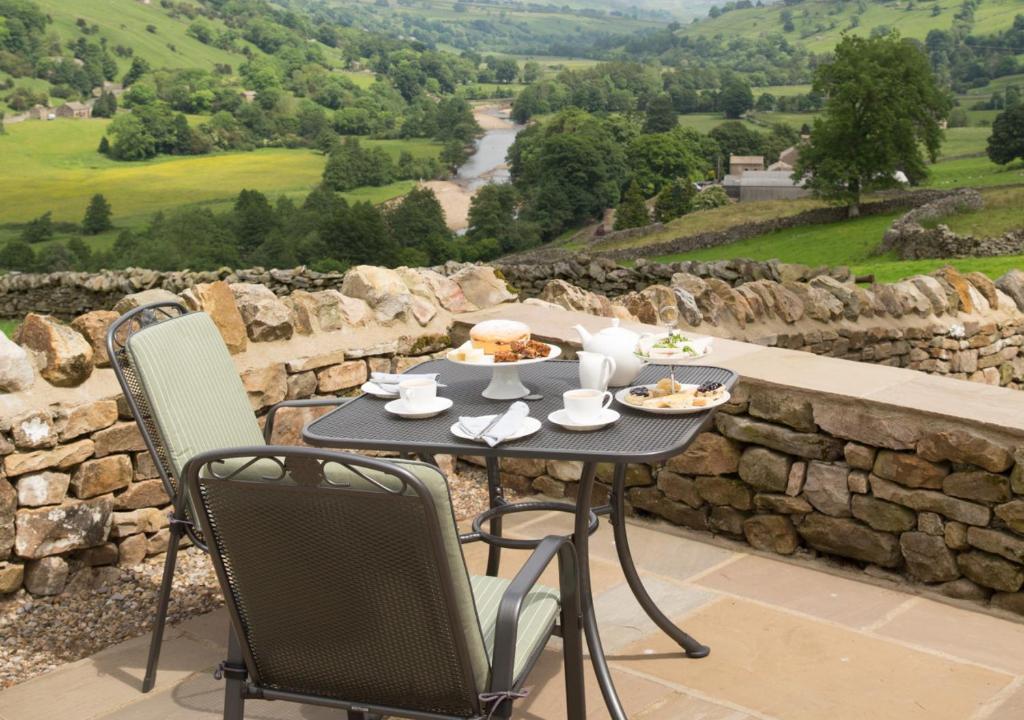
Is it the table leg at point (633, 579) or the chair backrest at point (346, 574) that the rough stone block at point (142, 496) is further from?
the chair backrest at point (346, 574)

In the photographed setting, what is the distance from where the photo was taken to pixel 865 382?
11.4 feet

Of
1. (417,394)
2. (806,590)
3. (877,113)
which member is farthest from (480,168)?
(417,394)

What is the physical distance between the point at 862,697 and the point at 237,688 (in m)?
1.53

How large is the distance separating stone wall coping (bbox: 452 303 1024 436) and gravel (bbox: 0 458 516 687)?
153 cm

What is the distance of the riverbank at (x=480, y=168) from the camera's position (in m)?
49.2

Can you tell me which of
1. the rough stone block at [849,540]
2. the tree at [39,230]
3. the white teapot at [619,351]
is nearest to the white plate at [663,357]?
the white teapot at [619,351]

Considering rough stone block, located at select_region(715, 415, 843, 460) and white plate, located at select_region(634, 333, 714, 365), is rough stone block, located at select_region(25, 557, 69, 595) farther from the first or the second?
rough stone block, located at select_region(715, 415, 843, 460)

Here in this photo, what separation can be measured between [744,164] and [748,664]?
206ft

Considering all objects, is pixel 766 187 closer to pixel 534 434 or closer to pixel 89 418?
pixel 89 418

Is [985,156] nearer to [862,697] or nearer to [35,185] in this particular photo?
[35,185]

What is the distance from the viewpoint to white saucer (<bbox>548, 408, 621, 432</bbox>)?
246 centimetres

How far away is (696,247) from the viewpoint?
30000 mm

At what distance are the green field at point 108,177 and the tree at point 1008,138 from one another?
80.1 ft

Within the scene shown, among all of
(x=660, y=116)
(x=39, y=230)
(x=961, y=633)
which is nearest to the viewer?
(x=961, y=633)
